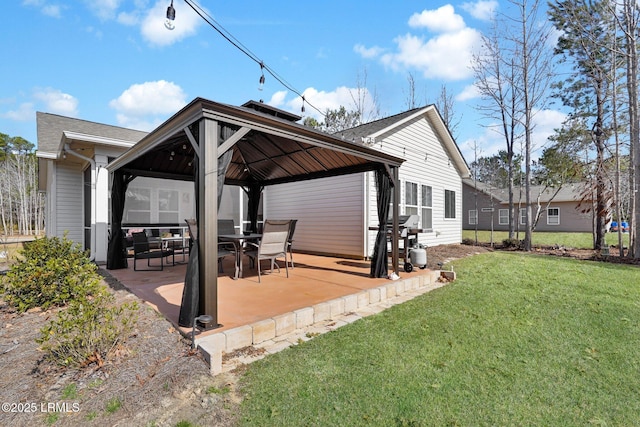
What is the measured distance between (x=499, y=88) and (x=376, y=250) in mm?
12135

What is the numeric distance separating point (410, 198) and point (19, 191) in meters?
29.1

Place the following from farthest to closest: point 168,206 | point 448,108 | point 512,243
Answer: point 448,108 → point 512,243 → point 168,206

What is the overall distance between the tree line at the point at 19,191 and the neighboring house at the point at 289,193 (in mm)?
16829

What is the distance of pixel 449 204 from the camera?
12.0 metres

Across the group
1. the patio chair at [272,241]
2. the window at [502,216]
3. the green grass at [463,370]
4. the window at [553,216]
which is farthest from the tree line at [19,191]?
the window at [553,216]

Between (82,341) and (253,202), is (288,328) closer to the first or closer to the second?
(82,341)

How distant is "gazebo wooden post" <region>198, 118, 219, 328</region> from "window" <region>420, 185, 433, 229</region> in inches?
330

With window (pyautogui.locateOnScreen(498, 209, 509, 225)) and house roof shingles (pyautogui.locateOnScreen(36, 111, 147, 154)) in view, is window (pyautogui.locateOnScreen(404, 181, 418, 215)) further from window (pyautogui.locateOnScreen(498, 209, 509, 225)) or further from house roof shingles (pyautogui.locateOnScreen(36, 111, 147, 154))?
window (pyautogui.locateOnScreen(498, 209, 509, 225))

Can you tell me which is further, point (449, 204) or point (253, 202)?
point (449, 204)

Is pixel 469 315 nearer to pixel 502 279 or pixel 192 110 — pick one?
pixel 502 279

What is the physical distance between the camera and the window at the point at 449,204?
1172cm

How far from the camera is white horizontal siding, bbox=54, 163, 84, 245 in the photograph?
28.1 feet

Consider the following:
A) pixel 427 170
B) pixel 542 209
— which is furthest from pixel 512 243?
pixel 542 209

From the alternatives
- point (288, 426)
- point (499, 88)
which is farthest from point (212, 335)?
point (499, 88)
